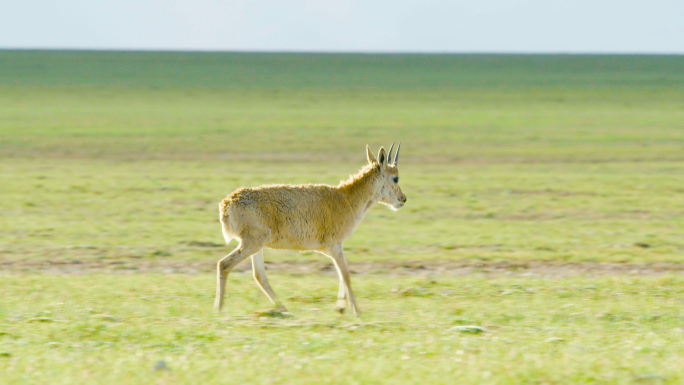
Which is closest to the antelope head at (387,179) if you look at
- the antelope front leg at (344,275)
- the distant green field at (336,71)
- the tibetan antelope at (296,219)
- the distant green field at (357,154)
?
the tibetan antelope at (296,219)

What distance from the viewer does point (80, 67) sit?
86.8m

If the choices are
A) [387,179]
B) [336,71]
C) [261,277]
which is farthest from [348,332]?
[336,71]

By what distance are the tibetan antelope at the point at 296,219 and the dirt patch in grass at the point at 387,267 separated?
3.02 meters

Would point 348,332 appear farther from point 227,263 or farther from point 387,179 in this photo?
point 387,179

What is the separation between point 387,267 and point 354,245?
232 centimetres

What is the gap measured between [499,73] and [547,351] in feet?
267

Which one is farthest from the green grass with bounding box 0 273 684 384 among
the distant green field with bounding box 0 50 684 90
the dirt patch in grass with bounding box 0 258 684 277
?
the distant green field with bounding box 0 50 684 90

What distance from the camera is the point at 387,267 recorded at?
49.7ft

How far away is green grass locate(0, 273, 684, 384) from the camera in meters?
7.43

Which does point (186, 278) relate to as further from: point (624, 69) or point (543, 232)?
point (624, 69)

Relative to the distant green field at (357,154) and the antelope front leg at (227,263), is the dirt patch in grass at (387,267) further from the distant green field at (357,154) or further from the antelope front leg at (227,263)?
the antelope front leg at (227,263)

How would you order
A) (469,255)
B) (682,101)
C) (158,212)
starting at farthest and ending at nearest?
(682,101), (158,212), (469,255)

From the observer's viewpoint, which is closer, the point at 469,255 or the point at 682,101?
the point at 469,255

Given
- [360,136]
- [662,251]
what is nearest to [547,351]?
[662,251]
